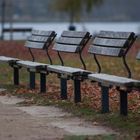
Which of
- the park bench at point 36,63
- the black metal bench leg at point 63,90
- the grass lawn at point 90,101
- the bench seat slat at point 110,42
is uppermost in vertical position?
the bench seat slat at point 110,42

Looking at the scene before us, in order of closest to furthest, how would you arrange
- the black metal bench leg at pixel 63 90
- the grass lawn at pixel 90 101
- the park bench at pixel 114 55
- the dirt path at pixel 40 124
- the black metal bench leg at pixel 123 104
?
the dirt path at pixel 40 124 → the grass lawn at pixel 90 101 → the park bench at pixel 114 55 → the black metal bench leg at pixel 123 104 → the black metal bench leg at pixel 63 90

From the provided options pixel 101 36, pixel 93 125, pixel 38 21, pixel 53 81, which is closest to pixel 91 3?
pixel 53 81

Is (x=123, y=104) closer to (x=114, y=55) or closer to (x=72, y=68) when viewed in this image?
(x=114, y=55)

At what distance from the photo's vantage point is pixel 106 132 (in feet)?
27.7

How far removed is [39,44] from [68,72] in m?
2.94

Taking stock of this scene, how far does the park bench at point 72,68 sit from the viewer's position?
420 inches

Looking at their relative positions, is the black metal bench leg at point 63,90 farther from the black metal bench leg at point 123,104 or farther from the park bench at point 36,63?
the black metal bench leg at point 123,104

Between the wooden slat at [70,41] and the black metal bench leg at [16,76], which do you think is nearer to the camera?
the wooden slat at [70,41]

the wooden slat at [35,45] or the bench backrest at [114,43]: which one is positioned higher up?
the bench backrest at [114,43]

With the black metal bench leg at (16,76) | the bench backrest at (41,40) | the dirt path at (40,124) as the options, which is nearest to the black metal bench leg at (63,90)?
the dirt path at (40,124)

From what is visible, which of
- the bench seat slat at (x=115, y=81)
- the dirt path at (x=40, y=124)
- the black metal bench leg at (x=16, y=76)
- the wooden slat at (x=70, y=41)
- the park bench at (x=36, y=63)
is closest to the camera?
the dirt path at (x=40, y=124)

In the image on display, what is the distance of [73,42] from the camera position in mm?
12156

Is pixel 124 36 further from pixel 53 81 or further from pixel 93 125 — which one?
pixel 53 81

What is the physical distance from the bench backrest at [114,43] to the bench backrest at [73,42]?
0.30 meters
